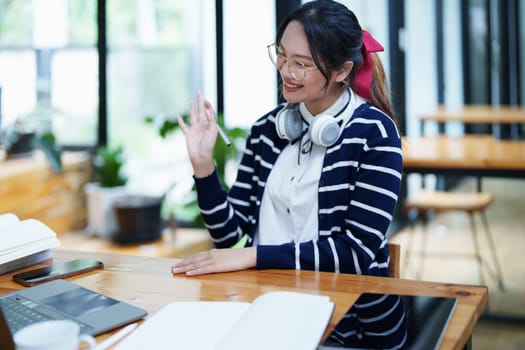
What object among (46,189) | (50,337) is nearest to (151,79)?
(46,189)

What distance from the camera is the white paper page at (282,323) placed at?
1.07 metres

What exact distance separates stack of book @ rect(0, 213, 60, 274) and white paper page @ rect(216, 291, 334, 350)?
594mm

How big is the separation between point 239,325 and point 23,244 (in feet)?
2.16

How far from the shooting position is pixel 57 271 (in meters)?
1.54

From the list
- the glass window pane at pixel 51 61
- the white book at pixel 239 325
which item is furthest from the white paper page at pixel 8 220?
the glass window pane at pixel 51 61

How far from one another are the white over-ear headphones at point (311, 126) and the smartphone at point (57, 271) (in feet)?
1.82

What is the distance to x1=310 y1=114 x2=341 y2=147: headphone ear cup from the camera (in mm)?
1729

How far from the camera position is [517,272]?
4.14 metres

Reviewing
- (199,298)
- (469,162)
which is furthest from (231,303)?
(469,162)

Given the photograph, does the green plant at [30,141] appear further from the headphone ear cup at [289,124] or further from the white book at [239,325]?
the white book at [239,325]

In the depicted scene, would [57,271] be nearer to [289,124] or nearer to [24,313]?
[24,313]

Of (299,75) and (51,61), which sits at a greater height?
(51,61)

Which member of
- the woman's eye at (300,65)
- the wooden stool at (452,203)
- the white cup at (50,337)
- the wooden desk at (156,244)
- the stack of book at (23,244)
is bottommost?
the wooden desk at (156,244)

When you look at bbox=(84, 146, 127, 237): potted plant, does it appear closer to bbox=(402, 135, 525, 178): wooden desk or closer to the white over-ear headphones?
bbox=(402, 135, 525, 178): wooden desk
